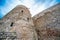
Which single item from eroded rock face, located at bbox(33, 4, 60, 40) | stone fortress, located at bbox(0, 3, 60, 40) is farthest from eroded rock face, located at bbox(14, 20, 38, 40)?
eroded rock face, located at bbox(33, 4, 60, 40)

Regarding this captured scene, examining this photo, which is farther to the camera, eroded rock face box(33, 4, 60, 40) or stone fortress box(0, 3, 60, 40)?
stone fortress box(0, 3, 60, 40)

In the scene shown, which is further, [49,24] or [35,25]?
[35,25]

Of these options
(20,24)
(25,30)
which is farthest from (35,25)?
(25,30)

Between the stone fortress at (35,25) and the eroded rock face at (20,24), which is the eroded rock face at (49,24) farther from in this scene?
the eroded rock face at (20,24)

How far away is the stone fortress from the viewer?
60.1ft

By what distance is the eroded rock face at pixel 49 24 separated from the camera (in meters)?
18.1

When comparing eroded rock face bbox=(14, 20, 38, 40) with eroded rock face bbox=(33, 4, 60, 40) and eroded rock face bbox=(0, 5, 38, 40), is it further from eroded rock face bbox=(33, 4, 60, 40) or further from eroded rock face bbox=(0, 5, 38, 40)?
eroded rock face bbox=(33, 4, 60, 40)

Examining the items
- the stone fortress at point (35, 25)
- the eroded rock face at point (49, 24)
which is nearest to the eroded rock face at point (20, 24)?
the stone fortress at point (35, 25)

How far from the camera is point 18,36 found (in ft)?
59.8

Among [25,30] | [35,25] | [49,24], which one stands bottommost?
[25,30]

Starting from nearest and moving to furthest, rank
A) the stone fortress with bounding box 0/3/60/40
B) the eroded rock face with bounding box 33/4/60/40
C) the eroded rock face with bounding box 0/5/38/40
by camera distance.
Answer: the eroded rock face with bounding box 33/4/60/40
the stone fortress with bounding box 0/3/60/40
the eroded rock face with bounding box 0/5/38/40

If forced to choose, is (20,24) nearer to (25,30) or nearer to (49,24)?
(25,30)

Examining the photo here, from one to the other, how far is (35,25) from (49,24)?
247cm

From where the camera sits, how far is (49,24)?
19.0 meters
